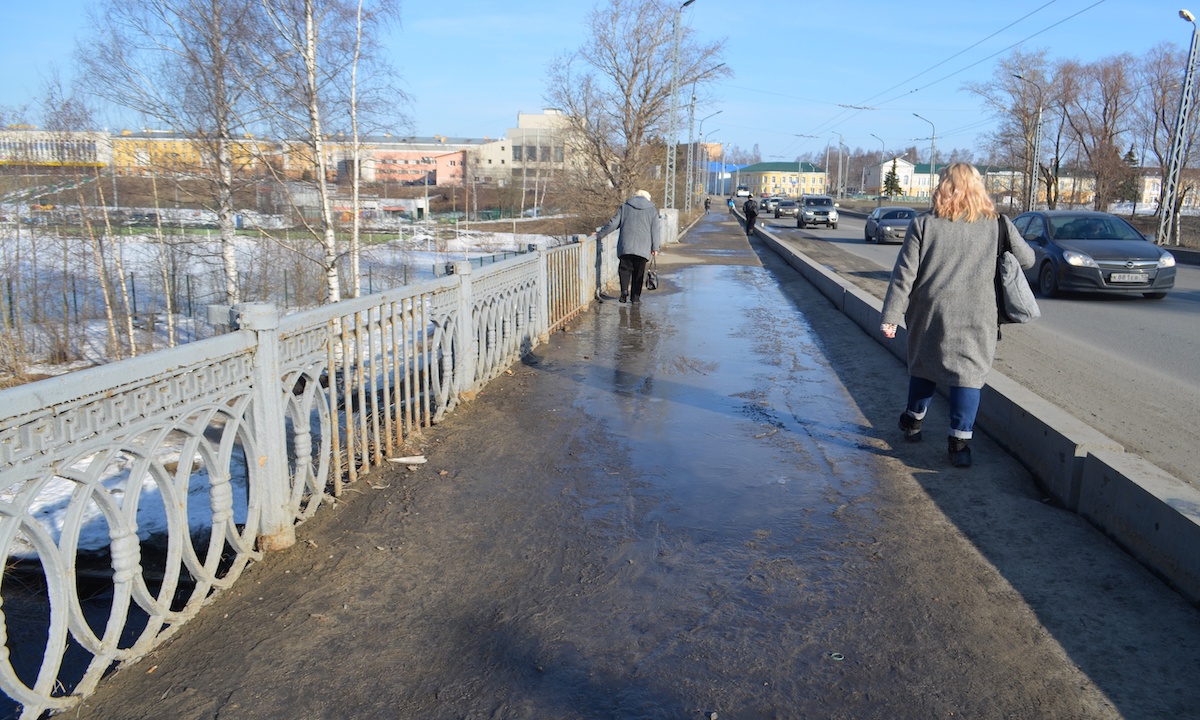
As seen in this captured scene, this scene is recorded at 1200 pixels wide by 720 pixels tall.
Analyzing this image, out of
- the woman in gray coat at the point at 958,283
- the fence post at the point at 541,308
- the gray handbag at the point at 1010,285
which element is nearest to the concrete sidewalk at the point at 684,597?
the woman in gray coat at the point at 958,283

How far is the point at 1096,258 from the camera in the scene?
1391 centimetres

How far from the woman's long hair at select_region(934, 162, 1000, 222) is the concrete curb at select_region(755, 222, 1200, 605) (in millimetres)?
1252

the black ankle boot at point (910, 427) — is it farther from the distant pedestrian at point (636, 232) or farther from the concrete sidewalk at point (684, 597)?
the distant pedestrian at point (636, 232)

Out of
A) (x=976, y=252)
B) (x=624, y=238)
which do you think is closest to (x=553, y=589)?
(x=976, y=252)

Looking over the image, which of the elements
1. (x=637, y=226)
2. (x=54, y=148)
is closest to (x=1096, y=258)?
(x=637, y=226)

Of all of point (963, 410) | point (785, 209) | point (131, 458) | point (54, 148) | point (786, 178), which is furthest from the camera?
point (786, 178)

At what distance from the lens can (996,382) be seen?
237 inches

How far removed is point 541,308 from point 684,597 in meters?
6.30

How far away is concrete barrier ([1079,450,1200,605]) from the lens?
11.3ft

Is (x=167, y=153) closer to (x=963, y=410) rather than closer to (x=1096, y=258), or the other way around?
(x=963, y=410)

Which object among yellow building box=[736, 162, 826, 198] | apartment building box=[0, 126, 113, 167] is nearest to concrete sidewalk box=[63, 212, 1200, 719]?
apartment building box=[0, 126, 113, 167]

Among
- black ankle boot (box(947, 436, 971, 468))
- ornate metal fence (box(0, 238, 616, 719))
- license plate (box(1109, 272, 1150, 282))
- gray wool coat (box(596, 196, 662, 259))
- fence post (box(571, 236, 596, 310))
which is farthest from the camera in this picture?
license plate (box(1109, 272, 1150, 282))

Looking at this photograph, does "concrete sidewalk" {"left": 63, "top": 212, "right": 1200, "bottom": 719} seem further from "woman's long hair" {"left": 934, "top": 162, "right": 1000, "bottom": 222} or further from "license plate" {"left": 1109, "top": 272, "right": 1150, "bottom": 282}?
"license plate" {"left": 1109, "top": 272, "right": 1150, "bottom": 282}

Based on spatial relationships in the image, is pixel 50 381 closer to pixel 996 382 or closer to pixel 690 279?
pixel 996 382
